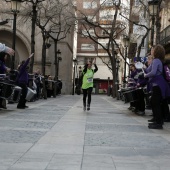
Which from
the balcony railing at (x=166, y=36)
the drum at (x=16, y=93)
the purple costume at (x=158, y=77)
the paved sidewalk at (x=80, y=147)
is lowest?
the paved sidewalk at (x=80, y=147)

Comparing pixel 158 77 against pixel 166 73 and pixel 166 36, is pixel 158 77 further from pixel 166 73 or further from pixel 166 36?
pixel 166 36

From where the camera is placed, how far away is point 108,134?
325 inches

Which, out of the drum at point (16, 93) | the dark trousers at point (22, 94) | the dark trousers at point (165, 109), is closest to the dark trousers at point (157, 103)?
the dark trousers at point (165, 109)

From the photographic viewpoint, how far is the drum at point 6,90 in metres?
12.6

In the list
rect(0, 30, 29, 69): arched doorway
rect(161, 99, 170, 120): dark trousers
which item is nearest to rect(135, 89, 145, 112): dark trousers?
rect(161, 99, 170, 120): dark trousers

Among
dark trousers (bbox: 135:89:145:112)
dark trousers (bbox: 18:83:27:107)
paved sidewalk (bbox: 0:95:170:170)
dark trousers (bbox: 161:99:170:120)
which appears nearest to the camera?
paved sidewalk (bbox: 0:95:170:170)

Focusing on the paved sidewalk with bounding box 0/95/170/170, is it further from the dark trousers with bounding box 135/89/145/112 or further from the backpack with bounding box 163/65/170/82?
the dark trousers with bounding box 135/89/145/112

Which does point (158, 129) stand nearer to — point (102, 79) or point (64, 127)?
point (64, 127)

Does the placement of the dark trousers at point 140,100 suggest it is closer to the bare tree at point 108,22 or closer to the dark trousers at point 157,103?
the dark trousers at point 157,103

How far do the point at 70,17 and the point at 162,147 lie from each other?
95.4 ft

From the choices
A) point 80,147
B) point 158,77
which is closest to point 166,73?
point 158,77

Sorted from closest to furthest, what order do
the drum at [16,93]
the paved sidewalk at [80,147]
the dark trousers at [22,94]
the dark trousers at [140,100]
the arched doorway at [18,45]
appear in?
the paved sidewalk at [80,147] → the drum at [16,93] → the dark trousers at [140,100] → the dark trousers at [22,94] → the arched doorway at [18,45]

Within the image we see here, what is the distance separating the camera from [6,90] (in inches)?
501

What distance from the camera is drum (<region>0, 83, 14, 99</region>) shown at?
12.6 m
